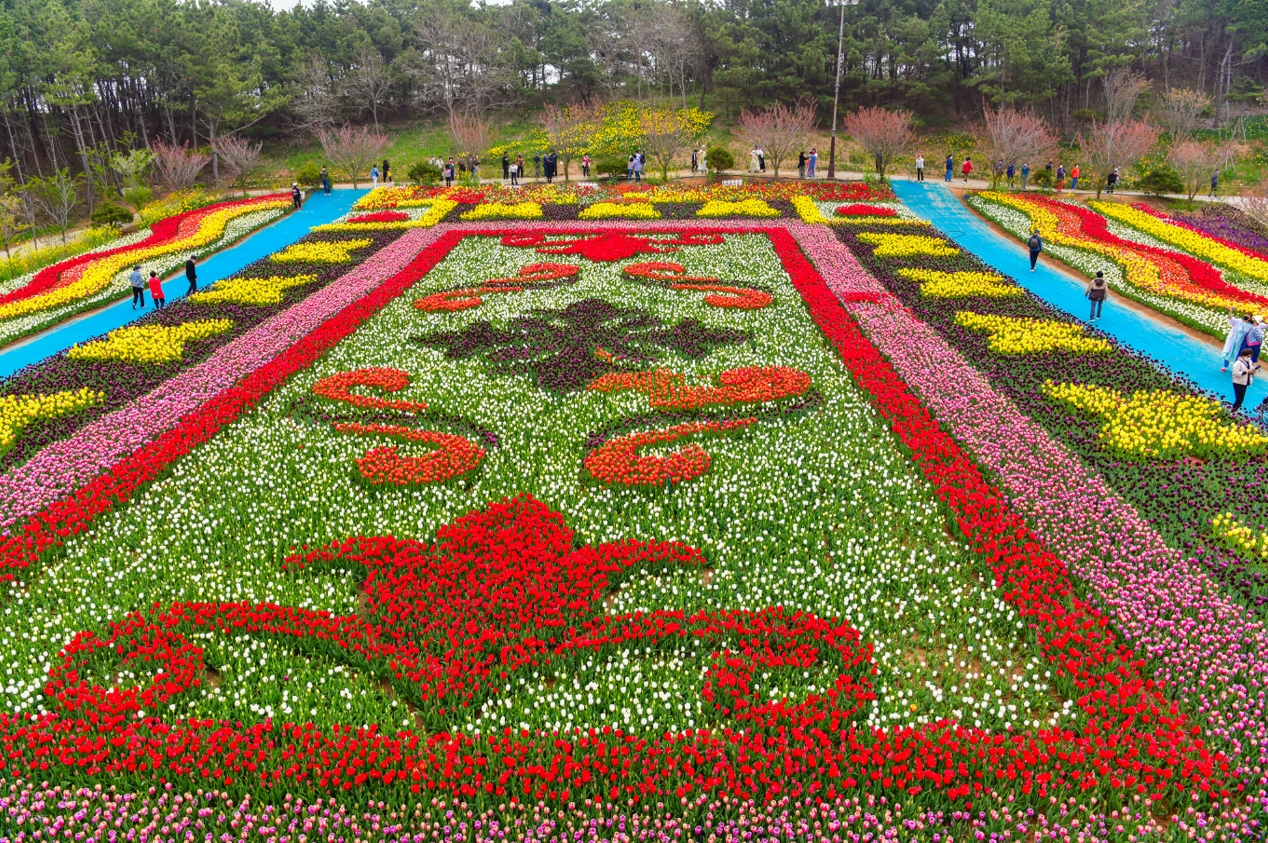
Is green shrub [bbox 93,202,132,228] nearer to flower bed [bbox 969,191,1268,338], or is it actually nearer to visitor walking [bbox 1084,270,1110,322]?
flower bed [bbox 969,191,1268,338]

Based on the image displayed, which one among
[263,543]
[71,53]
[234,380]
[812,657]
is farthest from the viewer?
[71,53]

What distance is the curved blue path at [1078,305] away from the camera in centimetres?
1293

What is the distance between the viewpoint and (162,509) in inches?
335

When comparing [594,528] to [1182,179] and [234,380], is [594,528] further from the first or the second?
[1182,179]

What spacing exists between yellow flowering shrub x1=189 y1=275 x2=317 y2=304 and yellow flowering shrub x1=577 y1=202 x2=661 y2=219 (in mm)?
11441

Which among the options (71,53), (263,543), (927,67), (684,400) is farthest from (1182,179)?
(71,53)

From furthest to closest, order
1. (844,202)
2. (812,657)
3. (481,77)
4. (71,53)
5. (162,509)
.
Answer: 1. (481,77)
2. (71,53)
3. (844,202)
4. (162,509)
5. (812,657)

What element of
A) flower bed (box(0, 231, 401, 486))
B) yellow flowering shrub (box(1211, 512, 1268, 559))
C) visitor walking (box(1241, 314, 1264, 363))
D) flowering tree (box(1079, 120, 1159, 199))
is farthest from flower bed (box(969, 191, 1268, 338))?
flower bed (box(0, 231, 401, 486))

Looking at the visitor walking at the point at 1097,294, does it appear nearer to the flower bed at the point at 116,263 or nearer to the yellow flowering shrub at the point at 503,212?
the yellow flowering shrub at the point at 503,212

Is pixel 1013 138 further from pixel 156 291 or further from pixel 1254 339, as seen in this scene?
pixel 156 291

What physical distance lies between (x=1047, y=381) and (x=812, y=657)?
8176 mm

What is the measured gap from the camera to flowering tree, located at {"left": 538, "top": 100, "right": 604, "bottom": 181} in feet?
127

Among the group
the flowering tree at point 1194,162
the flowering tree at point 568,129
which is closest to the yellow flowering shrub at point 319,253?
the flowering tree at point 568,129

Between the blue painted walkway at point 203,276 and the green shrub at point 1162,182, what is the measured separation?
33724mm
